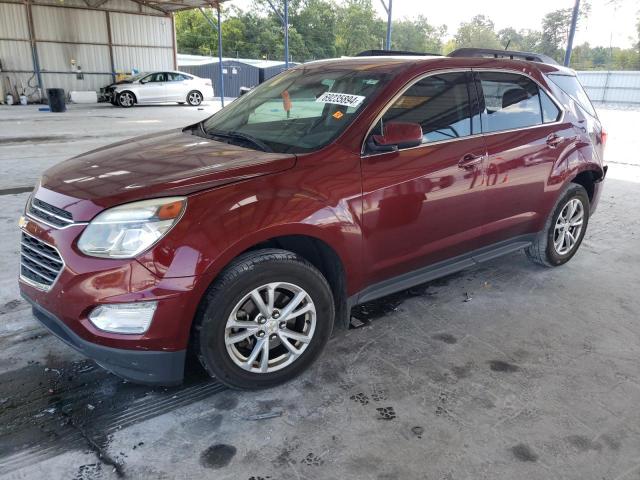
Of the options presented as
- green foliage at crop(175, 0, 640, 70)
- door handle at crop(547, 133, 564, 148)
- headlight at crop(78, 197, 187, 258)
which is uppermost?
green foliage at crop(175, 0, 640, 70)

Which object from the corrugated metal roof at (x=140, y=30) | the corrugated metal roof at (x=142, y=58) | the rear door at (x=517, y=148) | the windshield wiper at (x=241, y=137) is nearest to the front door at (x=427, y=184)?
the rear door at (x=517, y=148)

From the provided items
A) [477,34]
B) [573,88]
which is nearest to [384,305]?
[573,88]

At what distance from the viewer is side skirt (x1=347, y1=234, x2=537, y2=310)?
307cm

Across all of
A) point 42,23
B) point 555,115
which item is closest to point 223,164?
point 555,115

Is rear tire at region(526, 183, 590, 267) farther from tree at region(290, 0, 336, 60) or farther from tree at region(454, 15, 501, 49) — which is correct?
tree at region(454, 15, 501, 49)

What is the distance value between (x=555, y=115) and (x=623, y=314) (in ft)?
5.21

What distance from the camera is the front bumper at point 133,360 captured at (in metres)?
2.30

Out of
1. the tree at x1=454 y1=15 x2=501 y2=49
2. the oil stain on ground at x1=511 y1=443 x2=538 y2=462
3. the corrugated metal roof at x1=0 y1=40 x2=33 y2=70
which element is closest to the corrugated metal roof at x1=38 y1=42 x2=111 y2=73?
the corrugated metal roof at x1=0 y1=40 x2=33 y2=70

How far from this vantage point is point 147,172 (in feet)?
8.46

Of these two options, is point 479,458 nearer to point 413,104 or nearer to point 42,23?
point 413,104

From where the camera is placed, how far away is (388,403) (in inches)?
102

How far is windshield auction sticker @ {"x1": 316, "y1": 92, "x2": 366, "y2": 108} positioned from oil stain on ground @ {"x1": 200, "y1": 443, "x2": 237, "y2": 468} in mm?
1957

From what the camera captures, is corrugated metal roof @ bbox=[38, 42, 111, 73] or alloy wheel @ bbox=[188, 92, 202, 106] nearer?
alloy wheel @ bbox=[188, 92, 202, 106]

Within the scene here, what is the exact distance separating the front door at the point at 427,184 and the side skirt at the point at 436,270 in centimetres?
5
